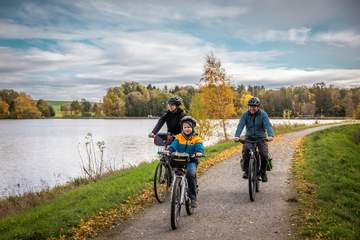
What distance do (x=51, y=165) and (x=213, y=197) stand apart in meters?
17.5

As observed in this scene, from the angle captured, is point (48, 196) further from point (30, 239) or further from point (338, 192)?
point (338, 192)

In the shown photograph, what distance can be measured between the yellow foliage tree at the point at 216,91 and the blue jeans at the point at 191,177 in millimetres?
25606

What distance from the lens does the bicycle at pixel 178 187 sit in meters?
7.00

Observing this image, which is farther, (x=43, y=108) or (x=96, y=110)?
(x=96, y=110)

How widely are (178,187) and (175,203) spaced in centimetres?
33

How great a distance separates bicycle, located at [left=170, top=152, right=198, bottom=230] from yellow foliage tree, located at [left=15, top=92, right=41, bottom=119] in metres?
123

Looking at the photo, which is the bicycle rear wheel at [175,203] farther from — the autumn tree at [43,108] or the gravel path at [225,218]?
the autumn tree at [43,108]

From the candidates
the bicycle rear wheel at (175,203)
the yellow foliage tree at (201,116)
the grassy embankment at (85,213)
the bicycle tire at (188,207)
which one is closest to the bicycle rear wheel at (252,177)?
the bicycle tire at (188,207)

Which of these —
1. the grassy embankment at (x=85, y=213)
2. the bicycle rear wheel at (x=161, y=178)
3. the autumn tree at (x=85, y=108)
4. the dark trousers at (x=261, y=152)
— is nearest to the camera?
the grassy embankment at (x=85, y=213)

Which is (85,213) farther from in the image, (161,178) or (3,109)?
(3,109)

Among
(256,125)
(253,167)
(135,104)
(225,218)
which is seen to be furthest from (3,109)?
(225,218)

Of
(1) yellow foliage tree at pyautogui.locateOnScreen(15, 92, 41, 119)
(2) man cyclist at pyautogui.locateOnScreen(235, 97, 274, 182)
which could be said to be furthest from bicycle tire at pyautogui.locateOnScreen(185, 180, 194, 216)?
(1) yellow foliage tree at pyautogui.locateOnScreen(15, 92, 41, 119)

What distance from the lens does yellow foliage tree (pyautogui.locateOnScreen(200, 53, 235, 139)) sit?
33.4 metres

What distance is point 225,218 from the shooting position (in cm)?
773
